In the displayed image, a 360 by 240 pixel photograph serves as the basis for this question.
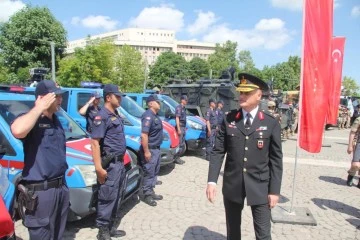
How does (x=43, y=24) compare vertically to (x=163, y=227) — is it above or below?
above

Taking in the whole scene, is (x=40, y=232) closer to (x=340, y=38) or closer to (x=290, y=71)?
(x=340, y=38)

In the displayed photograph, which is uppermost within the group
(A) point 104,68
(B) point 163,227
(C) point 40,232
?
(A) point 104,68

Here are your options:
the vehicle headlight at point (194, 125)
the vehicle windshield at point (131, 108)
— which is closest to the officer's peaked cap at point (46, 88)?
the vehicle windshield at point (131, 108)

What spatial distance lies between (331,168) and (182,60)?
213ft

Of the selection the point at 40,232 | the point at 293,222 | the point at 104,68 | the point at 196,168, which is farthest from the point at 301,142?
the point at 104,68

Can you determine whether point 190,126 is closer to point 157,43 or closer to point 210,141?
point 210,141

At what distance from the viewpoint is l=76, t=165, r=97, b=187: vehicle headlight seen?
14.2ft

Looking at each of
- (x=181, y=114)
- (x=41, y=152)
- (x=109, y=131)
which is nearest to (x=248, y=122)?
(x=109, y=131)

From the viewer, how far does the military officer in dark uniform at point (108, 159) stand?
4.15m

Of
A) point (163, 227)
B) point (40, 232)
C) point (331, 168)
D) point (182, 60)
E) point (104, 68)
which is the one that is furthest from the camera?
point (182, 60)

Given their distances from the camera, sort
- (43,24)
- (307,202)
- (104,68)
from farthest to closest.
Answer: (43,24) < (104,68) < (307,202)

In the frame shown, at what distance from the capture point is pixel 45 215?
2945 mm

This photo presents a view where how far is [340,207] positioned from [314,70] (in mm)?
2590

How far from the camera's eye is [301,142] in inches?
220
